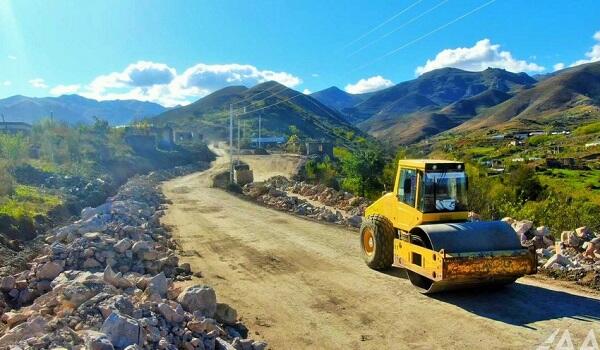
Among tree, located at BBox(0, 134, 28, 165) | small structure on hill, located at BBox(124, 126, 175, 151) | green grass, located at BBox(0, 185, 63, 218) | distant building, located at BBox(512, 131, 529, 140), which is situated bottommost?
green grass, located at BBox(0, 185, 63, 218)

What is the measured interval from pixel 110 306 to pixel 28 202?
53.9 feet

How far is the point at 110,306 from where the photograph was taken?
8062 millimetres

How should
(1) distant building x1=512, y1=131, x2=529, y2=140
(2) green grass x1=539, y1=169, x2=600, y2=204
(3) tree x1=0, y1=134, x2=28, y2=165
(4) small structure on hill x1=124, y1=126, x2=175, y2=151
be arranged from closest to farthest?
(3) tree x1=0, y1=134, x2=28, y2=165, (2) green grass x1=539, y1=169, x2=600, y2=204, (4) small structure on hill x1=124, y1=126, x2=175, y2=151, (1) distant building x1=512, y1=131, x2=529, y2=140

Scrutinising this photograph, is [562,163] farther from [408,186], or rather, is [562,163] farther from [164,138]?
[408,186]

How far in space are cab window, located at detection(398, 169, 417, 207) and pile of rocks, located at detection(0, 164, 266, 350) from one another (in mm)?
4876

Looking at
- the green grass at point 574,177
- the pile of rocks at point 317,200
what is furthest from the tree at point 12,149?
the green grass at point 574,177

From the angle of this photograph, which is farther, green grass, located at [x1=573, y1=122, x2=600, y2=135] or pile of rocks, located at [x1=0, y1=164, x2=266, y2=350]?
green grass, located at [x1=573, y1=122, x2=600, y2=135]

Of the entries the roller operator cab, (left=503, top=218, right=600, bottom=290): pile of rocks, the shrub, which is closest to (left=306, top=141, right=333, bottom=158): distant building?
the shrub

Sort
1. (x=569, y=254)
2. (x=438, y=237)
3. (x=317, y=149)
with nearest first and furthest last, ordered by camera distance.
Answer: (x=438, y=237) < (x=569, y=254) < (x=317, y=149)

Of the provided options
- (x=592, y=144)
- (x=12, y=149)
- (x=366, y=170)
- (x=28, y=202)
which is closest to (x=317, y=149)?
(x=366, y=170)

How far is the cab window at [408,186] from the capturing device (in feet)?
38.6

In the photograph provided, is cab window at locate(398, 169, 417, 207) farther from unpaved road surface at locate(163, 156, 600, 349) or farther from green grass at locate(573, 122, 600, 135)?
green grass at locate(573, 122, 600, 135)

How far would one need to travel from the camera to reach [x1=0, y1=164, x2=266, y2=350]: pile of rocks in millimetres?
7090

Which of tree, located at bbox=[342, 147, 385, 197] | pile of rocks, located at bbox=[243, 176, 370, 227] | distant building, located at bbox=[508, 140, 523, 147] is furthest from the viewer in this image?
distant building, located at bbox=[508, 140, 523, 147]
